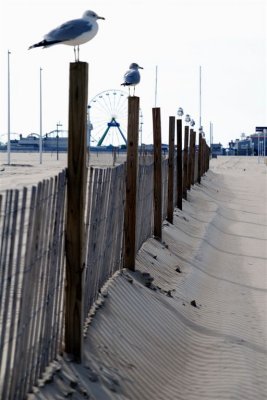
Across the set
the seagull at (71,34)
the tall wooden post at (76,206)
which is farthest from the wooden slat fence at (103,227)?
the seagull at (71,34)

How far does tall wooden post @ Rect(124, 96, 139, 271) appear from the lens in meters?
9.34

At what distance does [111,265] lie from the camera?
8.48m

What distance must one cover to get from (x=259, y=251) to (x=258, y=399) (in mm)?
8458

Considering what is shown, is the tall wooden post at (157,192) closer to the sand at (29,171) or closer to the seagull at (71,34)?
the sand at (29,171)

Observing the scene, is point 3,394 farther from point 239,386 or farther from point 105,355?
point 239,386

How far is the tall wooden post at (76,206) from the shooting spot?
5.96 m

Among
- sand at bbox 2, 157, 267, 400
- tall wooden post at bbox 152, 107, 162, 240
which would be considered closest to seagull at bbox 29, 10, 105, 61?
sand at bbox 2, 157, 267, 400

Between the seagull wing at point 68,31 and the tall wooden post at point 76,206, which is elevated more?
the seagull wing at point 68,31

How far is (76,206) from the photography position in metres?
5.96

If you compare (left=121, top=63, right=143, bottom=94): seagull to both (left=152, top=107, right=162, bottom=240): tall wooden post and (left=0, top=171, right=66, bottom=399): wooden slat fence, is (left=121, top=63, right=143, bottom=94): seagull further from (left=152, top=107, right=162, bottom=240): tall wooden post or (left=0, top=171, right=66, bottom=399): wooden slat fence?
(left=0, top=171, right=66, bottom=399): wooden slat fence

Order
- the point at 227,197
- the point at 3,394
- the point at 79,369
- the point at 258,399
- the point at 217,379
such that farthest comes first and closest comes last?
the point at 227,197 → the point at 217,379 → the point at 258,399 → the point at 79,369 → the point at 3,394

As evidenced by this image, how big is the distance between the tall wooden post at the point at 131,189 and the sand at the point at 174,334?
283mm

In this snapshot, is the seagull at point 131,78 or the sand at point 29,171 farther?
the sand at point 29,171

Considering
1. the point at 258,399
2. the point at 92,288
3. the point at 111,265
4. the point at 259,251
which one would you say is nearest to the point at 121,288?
the point at 111,265
